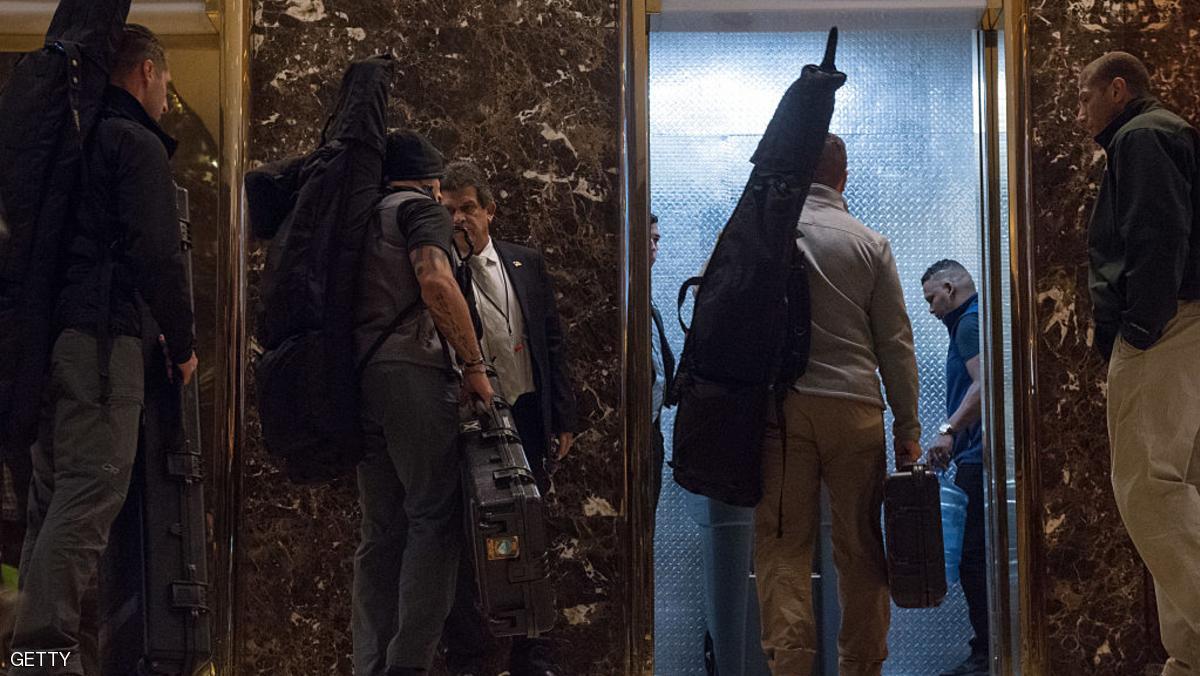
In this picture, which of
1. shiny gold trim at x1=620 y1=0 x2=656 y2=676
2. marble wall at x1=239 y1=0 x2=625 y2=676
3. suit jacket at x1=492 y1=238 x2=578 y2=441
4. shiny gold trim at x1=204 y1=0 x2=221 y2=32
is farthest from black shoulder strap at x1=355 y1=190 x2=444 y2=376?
shiny gold trim at x1=204 y1=0 x2=221 y2=32

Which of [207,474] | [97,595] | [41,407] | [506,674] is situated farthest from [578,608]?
[41,407]

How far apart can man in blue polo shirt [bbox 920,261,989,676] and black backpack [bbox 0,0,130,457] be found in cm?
247

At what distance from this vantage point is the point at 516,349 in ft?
12.8

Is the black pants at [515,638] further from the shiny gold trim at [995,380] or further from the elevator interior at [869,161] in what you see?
the shiny gold trim at [995,380]

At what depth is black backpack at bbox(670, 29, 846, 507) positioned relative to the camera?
3.51 meters

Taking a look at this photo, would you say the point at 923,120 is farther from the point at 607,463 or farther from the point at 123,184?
the point at 123,184

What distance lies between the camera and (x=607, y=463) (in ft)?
13.4

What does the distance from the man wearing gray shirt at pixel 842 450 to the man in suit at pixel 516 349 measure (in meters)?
0.68

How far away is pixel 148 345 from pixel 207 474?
0.94 meters

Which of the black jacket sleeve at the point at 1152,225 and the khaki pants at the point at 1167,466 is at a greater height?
the black jacket sleeve at the point at 1152,225

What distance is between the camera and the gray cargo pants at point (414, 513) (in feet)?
10.5

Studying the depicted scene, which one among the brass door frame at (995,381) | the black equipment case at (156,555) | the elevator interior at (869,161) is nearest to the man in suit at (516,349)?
the elevator interior at (869,161)

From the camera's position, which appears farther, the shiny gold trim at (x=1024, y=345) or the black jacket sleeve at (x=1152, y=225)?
the shiny gold trim at (x=1024, y=345)

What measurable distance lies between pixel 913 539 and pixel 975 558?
35.2 inches
